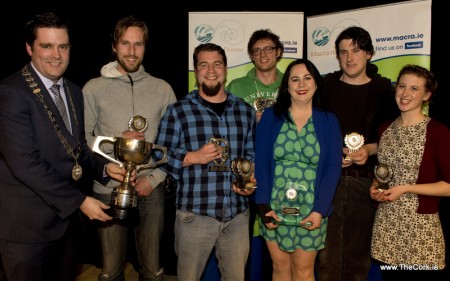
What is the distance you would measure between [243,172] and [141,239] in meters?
0.98

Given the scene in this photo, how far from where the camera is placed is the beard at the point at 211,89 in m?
2.87

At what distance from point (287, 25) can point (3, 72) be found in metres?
3.29

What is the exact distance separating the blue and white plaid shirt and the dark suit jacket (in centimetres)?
71

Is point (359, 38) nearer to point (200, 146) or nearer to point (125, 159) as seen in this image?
point (200, 146)

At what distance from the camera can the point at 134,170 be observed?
2.67 metres

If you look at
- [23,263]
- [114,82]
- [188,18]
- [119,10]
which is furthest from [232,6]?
[23,263]

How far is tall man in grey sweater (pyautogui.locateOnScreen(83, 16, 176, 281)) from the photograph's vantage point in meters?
2.99

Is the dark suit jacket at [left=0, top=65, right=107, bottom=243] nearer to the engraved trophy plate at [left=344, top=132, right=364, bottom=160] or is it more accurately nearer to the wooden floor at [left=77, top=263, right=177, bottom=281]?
the engraved trophy plate at [left=344, top=132, right=364, bottom=160]

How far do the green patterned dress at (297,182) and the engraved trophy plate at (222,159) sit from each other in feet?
1.07

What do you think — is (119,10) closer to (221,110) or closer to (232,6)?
(232,6)

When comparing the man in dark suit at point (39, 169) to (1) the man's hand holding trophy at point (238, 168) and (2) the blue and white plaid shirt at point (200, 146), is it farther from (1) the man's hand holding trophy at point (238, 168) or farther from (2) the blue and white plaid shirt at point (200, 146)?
(1) the man's hand holding trophy at point (238, 168)

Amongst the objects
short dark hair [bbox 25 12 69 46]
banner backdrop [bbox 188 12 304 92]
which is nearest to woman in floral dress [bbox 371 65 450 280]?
banner backdrop [bbox 188 12 304 92]

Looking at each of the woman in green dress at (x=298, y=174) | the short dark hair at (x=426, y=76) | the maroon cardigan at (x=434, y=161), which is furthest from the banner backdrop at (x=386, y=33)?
the woman in green dress at (x=298, y=174)

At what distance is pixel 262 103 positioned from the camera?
3.54 metres
